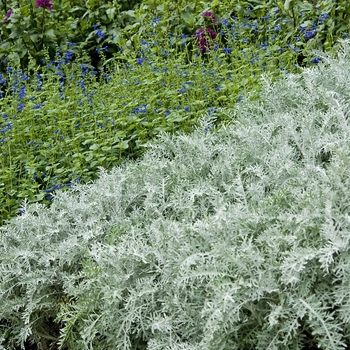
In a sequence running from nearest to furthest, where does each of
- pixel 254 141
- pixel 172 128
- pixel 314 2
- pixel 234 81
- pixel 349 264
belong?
pixel 349 264 < pixel 254 141 < pixel 172 128 < pixel 234 81 < pixel 314 2

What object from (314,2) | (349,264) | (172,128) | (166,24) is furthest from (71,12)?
(349,264)

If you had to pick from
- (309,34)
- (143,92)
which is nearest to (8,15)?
(143,92)

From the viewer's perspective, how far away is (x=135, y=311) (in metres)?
2.33

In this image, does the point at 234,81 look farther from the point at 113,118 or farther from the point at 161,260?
the point at 161,260

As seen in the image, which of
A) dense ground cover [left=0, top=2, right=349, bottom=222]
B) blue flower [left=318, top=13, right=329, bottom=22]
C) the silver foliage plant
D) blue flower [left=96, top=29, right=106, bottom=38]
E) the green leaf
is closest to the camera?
the silver foliage plant

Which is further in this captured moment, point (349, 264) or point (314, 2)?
point (314, 2)

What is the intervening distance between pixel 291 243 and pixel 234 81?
2.48 m

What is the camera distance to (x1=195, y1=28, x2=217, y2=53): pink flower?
17.3 ft

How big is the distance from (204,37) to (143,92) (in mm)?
1003

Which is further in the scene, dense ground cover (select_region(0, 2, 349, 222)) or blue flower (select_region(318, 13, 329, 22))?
blue flower (select_region(318, 13, 329, 22))

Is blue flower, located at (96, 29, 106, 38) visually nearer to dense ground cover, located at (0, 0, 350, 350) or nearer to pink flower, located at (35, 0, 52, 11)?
pink flower, located at (35, 0, 52, 11)

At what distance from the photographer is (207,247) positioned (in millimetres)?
2361

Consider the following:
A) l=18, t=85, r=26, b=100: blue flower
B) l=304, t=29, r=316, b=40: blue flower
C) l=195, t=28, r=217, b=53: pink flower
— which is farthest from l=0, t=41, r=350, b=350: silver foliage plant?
l=195, t=28, r=217, b=53: pink flower

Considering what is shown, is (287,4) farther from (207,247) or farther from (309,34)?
(207,247)
